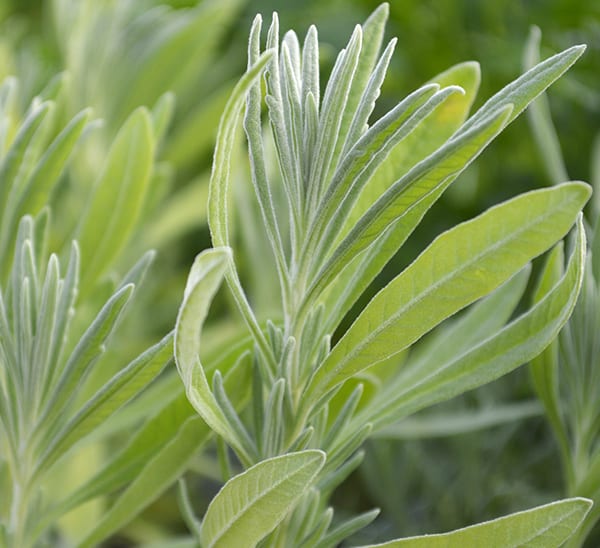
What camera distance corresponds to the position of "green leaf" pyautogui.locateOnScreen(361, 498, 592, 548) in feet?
1.47

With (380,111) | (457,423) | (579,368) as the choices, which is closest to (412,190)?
(579,368)

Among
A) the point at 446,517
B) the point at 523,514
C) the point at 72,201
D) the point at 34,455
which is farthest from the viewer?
the point at 72,201

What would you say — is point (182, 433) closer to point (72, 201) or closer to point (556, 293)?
point (556, 293)

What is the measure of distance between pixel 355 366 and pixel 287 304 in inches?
2.4

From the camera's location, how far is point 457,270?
44 cm

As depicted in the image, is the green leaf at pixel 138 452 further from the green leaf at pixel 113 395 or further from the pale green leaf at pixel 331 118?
the pale green leaf at pixel 331 118

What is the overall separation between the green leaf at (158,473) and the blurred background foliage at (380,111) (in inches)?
12.2

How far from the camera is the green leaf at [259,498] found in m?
0.42

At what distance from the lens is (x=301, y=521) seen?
0.54 meters

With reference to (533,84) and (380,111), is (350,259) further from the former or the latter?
(380,111)

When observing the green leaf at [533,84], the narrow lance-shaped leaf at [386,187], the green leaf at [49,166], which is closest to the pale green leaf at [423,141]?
the narrow lance-shaped leaf at [386,187]

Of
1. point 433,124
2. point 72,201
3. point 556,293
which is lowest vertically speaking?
point 556,293

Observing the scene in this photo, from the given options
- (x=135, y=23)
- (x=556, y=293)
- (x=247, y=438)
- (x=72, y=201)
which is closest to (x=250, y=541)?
(x=247, y=438)

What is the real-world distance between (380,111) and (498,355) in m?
0.77
